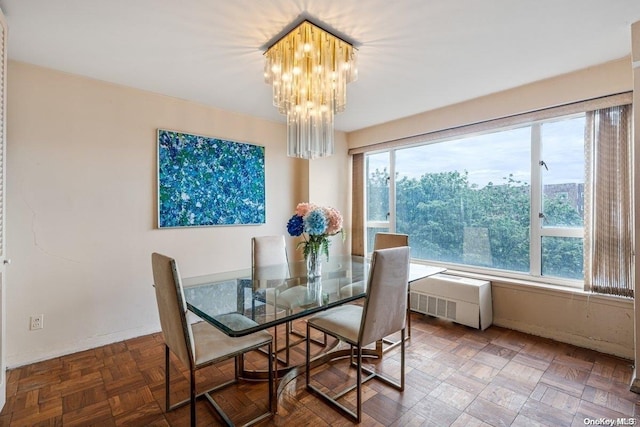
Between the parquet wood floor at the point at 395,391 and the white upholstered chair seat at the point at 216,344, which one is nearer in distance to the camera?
the white upholstered chair seat at the point at 216,344

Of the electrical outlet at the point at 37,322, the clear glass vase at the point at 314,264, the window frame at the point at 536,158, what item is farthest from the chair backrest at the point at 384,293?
the electrical outlet at the point at 37,322

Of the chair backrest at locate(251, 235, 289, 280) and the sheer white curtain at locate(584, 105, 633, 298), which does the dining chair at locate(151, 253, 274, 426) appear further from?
the sheer white curtain at locate(584, 105, 633, 298)

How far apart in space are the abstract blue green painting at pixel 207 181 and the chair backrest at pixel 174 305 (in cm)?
158

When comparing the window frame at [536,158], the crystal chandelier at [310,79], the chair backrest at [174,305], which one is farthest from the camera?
the window frame at [536,158]

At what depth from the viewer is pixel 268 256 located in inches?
113

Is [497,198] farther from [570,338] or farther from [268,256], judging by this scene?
[268,256]

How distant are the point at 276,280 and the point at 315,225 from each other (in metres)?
0.54

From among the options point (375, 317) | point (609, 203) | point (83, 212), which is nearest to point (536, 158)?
point (609, 203)

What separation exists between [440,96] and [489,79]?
0.48 meters

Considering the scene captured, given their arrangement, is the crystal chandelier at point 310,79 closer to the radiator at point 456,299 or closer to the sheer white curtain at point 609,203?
the radiator at point 456,299

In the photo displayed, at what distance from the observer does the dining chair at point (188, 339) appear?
149cm

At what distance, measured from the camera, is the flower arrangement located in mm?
2197

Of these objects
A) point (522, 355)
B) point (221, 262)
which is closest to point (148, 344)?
point (221, 262)

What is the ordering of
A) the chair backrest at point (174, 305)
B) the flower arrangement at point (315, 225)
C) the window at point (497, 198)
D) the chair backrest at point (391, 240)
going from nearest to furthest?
the chair backrest at point (174, 305)
the flower arrangement at point (315, 225)
the window at point (497, 198)
the chair backrest at point (391, 240)
